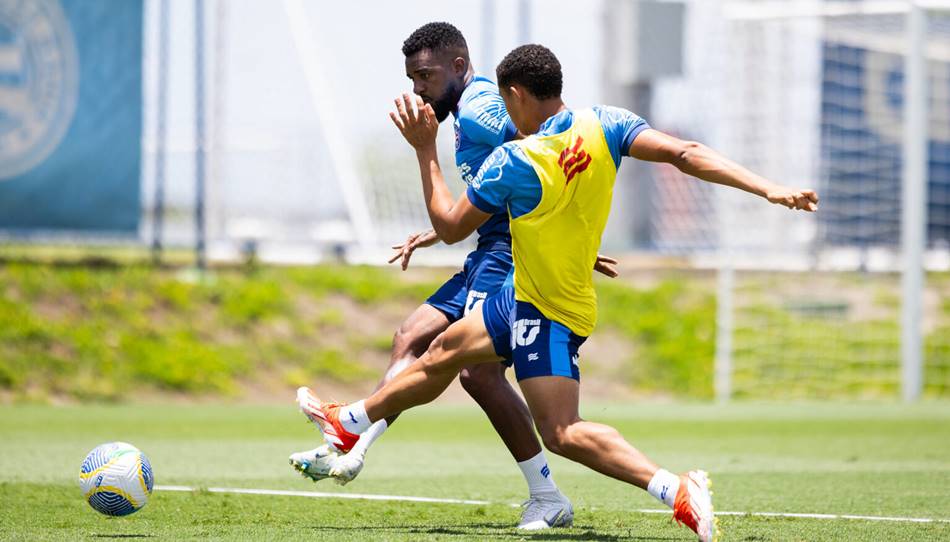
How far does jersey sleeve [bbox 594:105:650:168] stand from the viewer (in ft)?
18.2

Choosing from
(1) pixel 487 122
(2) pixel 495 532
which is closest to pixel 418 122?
(1) pixel 487 122

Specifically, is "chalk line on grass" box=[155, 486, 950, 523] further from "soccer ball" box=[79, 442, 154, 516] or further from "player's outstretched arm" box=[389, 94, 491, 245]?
"player's outstretched arm" box=[389, 94, 491, 245]

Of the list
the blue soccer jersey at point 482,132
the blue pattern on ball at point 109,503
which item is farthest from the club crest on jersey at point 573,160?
the blue pattern on ball at point 109,503

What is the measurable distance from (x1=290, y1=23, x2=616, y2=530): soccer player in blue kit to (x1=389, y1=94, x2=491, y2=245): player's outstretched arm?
51cm

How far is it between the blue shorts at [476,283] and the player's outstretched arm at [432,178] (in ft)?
2.07

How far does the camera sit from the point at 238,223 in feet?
63.7

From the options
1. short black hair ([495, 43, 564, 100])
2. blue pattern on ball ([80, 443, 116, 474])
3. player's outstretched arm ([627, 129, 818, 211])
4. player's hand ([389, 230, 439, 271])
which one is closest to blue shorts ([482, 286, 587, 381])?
player's outstretched arm ([627, 129, 818, 211])

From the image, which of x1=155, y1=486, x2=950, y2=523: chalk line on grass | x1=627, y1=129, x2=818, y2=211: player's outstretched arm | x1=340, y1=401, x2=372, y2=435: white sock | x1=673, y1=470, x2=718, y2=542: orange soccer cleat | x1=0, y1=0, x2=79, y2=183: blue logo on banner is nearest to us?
x1=673, y1=470, x2=718, y2=542: orange soccer cleat

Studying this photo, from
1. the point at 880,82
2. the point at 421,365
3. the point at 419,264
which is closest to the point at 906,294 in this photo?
the point at 880,82

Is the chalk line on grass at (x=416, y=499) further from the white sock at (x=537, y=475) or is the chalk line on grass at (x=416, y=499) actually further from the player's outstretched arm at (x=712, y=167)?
the player's outstretched arm at (x=712, y=167)

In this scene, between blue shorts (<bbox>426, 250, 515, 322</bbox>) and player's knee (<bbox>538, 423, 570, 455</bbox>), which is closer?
player's knee (<bbox>538, 423, 570, 455</bbox>)

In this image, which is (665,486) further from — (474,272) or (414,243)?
(414,243)

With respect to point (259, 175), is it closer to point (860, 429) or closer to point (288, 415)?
point (288, 415)

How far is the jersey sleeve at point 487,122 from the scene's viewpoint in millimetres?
6355
